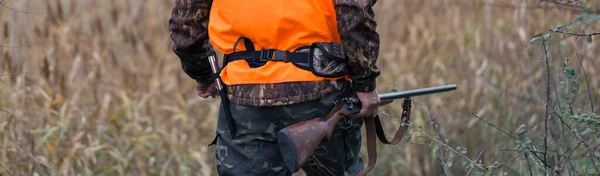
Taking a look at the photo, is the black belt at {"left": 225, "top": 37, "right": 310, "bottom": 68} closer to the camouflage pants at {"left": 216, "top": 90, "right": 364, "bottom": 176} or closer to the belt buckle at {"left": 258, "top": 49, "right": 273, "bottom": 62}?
the belt buckle at {"left": 258, "top": 49, "right": 273, "bottom": 62}

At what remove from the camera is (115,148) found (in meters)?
5.29

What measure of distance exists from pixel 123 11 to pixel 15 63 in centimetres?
212

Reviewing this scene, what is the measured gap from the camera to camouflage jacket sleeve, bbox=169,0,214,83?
3.38 metres

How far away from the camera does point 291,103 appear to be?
313cm

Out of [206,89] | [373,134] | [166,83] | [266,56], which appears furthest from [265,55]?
[166,83]

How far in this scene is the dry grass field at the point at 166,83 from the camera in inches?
196

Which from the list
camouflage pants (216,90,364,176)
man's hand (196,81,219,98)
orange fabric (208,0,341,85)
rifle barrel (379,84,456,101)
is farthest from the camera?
man's hand (196,81,219,98)

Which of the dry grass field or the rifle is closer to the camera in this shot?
the rifle

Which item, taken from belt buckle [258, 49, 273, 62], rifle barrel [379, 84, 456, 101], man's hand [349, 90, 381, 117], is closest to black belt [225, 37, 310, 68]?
belt buckle [258, 49, 273, 62]

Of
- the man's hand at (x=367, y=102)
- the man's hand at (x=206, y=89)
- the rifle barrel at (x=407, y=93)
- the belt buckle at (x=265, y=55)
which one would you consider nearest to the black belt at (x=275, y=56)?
the belt buckle at (x=265, y=55)

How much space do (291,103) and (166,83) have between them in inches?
132

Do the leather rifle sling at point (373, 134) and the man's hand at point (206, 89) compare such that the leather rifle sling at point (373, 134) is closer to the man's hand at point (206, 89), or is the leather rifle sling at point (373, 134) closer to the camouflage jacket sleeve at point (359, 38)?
the camouflage jacket sleeve at point (359, 38)

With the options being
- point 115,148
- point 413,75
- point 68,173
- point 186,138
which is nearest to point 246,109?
point 68,173

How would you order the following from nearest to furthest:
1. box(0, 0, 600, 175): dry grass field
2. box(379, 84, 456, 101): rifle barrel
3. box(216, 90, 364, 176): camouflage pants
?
box(216, 90, 364, 176): camouflage pants
box(379, 84, 456, 101): rifle barrel
box(0, 0, 600, 175): dry grass field
